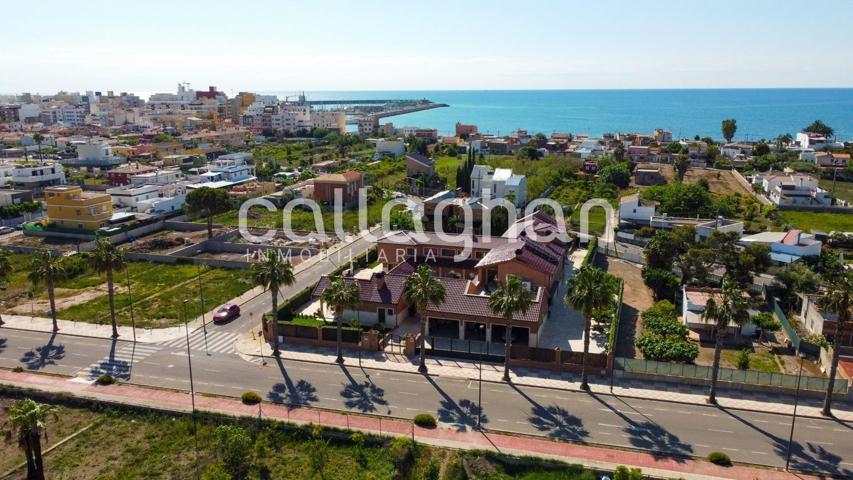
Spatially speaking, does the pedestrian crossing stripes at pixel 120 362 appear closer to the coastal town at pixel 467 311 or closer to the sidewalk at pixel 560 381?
the coastal town at pixel 467 311

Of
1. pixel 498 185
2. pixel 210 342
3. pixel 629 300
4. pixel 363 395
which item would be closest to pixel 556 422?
pixel 363 395

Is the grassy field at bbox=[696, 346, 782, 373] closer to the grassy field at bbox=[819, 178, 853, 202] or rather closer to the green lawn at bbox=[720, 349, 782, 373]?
the green lawn at bbox=[720, 349, 782, 373]

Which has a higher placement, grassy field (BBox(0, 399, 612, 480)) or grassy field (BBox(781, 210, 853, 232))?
grassy field (BBox(781, 210, 853, 232))

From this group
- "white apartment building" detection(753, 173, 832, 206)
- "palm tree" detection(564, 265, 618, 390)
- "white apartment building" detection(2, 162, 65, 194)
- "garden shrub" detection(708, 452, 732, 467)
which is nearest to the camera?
"garden shrub" detection(708, 452, 732, 467)

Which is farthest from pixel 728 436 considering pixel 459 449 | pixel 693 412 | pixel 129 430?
pixel 129 430

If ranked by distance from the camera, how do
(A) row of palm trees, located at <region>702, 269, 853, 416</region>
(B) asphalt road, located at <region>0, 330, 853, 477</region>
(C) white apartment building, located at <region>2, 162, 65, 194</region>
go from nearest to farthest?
(B) asphalt road, located at <region>0, 330, 853, 477</region> → (A) row of palm trees, located at <region>702, 269, 853, 416</region> → (C) white apartment building, located at <region>2, 162, 65, 194</region>

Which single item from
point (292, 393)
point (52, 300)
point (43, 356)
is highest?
point (52, 300)

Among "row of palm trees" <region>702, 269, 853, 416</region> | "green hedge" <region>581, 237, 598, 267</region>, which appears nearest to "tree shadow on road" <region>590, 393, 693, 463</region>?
"row of palm trees" <region>702, 269, 853, 416</region>

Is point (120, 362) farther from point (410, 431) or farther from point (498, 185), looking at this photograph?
point (498, 185)
